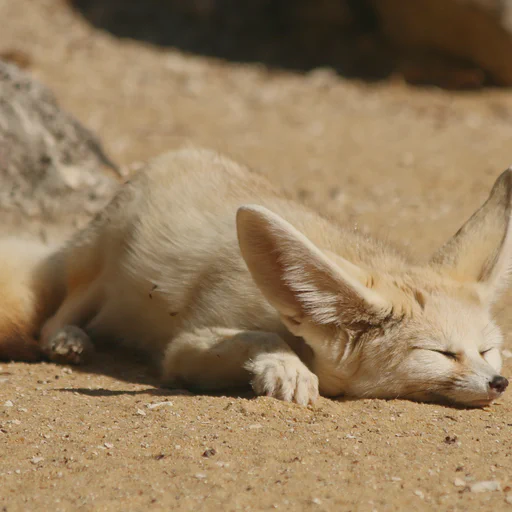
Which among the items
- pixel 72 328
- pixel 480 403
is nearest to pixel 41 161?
pixel 72 328

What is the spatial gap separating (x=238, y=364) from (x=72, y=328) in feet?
4.16

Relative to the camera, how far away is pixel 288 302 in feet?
10.7

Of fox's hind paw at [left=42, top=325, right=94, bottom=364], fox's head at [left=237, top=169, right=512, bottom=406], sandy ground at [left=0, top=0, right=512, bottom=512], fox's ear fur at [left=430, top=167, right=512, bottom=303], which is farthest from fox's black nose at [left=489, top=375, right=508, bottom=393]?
fox's hind paw at [left=42, top=325, right=94, bottom=364]

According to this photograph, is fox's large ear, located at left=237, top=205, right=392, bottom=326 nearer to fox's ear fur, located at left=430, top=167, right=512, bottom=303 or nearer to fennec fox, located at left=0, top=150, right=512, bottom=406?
fennec fox, located at left=0, top=150, right=512, bottom=406

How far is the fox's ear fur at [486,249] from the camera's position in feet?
11.7

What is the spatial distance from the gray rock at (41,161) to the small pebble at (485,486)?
4.12 m

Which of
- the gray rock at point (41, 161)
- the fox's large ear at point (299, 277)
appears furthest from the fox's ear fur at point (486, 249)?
the gray rock at point (41, 161)

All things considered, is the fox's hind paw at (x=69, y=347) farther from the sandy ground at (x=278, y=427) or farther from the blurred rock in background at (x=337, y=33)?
the blurred rock in background at (x=337, y=33)

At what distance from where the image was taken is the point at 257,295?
3.68m

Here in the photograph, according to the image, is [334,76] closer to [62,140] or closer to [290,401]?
[62,140]

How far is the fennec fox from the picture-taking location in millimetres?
3250

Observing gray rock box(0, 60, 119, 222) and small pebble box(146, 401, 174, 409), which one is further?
gray rock box(0, 60, 119, 222)

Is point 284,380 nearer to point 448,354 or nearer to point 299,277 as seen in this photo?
point 299,277

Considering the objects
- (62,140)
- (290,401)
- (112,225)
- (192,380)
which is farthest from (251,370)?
(62,140)
